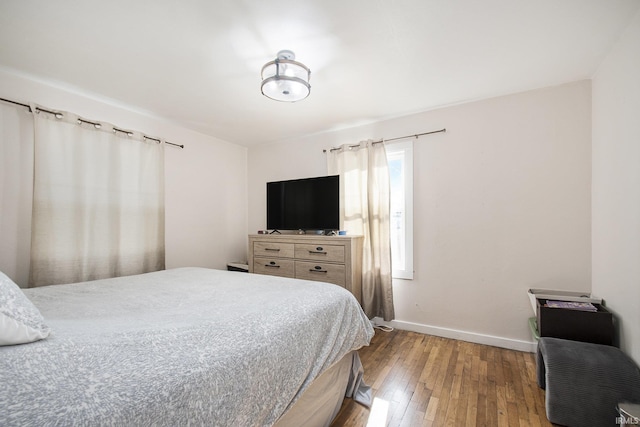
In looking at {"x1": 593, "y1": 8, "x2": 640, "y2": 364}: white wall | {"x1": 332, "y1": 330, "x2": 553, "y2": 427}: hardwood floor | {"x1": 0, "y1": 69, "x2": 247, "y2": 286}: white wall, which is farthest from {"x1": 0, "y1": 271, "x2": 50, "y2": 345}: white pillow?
{"x1": 593, "y1": 8, "x2": 640, "y2": 364}: white wall

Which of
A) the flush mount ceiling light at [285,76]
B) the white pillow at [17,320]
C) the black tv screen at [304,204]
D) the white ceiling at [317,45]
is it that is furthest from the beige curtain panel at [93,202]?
the flush mount ceiling light at [285,76]

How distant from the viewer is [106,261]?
2.48 meters

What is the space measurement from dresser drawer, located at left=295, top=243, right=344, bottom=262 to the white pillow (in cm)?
223

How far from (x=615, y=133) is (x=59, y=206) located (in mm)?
4292

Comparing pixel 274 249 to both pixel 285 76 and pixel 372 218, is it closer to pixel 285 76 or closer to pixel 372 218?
pixel 372 218

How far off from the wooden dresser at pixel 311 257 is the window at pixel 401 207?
427 millimetres

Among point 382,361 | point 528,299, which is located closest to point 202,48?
point 382,361

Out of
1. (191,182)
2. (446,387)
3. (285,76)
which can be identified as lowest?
(446,387)

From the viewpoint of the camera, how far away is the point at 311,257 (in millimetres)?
2973

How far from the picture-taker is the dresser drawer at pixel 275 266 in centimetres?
311

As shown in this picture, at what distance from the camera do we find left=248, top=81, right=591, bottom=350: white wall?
7.38ft

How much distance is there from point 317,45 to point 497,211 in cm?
220

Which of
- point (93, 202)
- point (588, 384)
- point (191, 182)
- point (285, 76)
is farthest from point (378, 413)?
point (191, 182)

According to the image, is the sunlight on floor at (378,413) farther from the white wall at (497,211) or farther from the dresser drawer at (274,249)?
the dresser drawer at (274,249)
